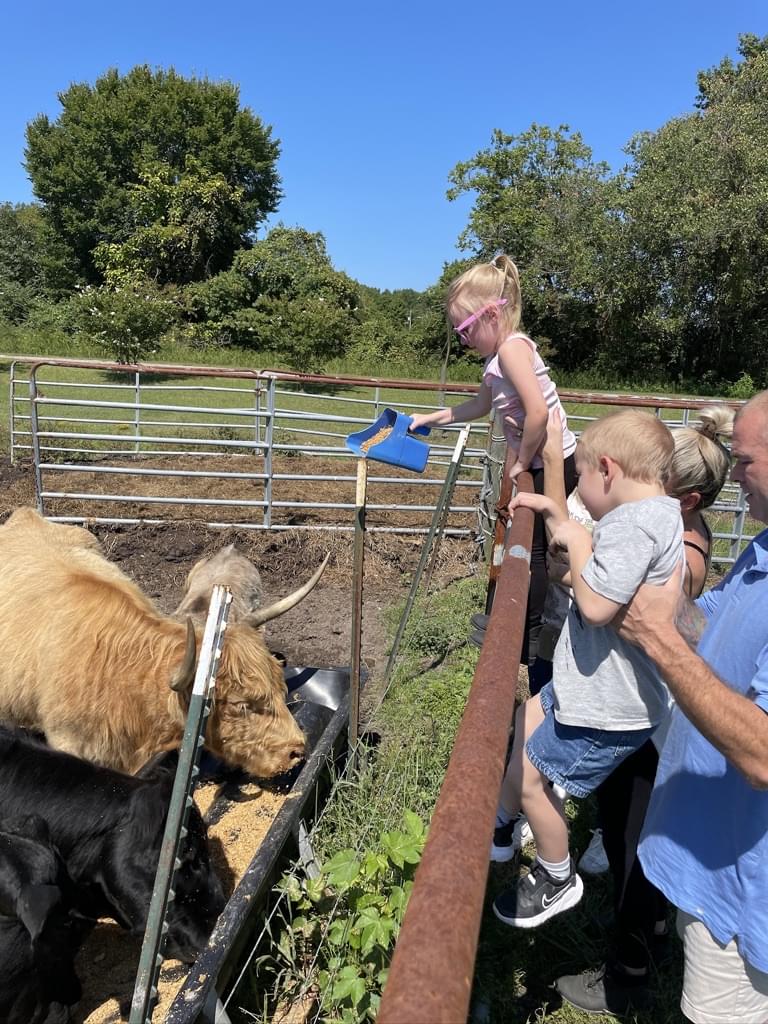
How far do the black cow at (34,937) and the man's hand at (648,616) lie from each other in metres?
1.69

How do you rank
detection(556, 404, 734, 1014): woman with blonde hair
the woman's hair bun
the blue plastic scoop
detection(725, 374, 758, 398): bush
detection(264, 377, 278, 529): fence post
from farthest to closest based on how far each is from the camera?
detection(725, 374, 758, 398): bush, detection(264, 377, 278, 529): fence post, the blue plastic scoop, the woman's hair bun, detection(556, 404, 734, 1014): woman with blonde hair

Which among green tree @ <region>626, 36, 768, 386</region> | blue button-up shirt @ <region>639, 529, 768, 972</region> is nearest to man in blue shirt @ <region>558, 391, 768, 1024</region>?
blue button-up shirt @ <region>639, 529, 768, 972</region>

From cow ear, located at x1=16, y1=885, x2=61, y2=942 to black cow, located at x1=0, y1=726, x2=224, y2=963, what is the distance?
26 centimetres

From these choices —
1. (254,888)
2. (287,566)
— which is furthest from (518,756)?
(287,566)

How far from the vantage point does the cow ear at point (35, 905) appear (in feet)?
6.44

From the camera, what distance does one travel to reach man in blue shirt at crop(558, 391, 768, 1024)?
1.27 m

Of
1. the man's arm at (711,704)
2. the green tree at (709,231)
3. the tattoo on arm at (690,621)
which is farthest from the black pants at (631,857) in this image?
the green tree at (709,231)

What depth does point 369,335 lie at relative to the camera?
114 feet

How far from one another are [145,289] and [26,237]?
64.2 ft

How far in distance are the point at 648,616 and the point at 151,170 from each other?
41.2m

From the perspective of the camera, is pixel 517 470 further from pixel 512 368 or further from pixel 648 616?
pixel 648 616

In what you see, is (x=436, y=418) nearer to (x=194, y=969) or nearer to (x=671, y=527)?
(x=671, y=527)

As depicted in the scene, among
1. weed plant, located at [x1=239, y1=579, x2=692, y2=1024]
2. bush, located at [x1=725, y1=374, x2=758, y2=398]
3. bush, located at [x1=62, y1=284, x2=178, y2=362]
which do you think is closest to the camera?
weed plant, located at [x1=239, y1=579, x2=692, y2=1024]

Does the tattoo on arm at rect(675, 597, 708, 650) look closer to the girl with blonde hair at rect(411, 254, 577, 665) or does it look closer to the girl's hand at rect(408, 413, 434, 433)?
the girl with blonde hair at rect(411, 254, 577, 665)
